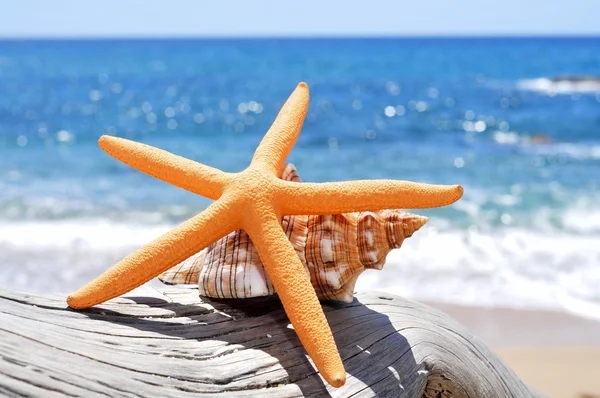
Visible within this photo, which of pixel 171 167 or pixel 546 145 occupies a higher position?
pixel 546 145

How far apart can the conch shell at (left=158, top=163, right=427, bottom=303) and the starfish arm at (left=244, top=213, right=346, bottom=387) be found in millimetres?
125

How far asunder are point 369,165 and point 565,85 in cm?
2345

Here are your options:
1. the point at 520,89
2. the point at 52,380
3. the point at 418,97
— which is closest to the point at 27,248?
the point at 52,380

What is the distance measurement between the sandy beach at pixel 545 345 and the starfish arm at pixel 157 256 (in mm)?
3492

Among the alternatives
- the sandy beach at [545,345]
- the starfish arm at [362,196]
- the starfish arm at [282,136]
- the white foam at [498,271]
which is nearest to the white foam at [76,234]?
the white foam at [498,271]

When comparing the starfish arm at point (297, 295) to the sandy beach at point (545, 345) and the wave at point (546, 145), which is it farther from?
the wave at point (546, 145)

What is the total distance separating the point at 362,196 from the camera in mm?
2289

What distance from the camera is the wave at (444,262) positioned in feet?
20.7

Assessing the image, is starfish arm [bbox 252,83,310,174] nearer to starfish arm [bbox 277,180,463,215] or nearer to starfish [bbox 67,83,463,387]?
starfish [bbox 67,83,463,387]

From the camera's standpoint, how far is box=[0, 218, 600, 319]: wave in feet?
20.7

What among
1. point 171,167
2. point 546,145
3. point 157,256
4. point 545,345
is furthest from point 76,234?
point 546,145

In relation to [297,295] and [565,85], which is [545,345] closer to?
[297,295]

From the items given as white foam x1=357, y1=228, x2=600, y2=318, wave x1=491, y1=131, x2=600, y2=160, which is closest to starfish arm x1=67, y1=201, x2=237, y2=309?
white foam x1=357, y1=228, x2=600, y2=318

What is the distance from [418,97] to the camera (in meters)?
27.8
